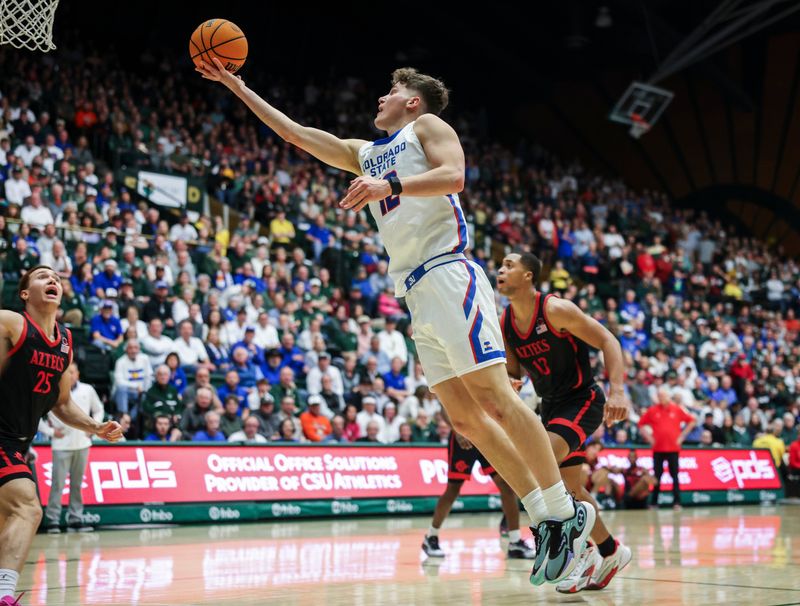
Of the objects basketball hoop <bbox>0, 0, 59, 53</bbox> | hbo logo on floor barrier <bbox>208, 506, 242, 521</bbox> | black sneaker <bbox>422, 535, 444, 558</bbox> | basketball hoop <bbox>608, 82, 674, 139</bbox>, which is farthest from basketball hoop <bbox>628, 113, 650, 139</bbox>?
basketball hoop <bbox>0, 0, 59, 53</bbox>

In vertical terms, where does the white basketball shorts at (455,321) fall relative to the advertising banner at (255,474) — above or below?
above

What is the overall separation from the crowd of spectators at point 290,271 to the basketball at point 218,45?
26.4 ft

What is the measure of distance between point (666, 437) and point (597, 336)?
415 inches

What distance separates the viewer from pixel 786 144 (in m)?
32.1

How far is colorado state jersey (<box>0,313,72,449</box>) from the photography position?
18.2 feet

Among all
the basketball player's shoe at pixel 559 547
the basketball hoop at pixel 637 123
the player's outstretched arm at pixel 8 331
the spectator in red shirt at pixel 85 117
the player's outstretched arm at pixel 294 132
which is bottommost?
the basketball player's shoe at pixel 559 547

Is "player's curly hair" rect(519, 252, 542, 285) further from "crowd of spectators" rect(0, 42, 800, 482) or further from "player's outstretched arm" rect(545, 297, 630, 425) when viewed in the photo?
"crowd of spectators" rect(0, 42, 800, 482)

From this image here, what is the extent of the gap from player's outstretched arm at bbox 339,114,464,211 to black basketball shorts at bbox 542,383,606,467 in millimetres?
2433

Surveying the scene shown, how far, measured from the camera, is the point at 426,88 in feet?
18.9

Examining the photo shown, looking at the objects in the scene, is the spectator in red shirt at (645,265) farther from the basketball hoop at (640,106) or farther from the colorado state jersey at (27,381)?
the colorado state jersey at (27,381)

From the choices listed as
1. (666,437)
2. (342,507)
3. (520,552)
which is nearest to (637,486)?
(666,437)

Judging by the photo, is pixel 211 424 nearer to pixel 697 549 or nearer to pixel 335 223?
pixel 697 549

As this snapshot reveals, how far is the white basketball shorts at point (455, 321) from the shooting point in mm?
5203

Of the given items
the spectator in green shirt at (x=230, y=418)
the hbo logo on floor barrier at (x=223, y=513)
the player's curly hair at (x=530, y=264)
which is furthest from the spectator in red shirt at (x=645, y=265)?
the player's curly hair at (x=530, y=264)
